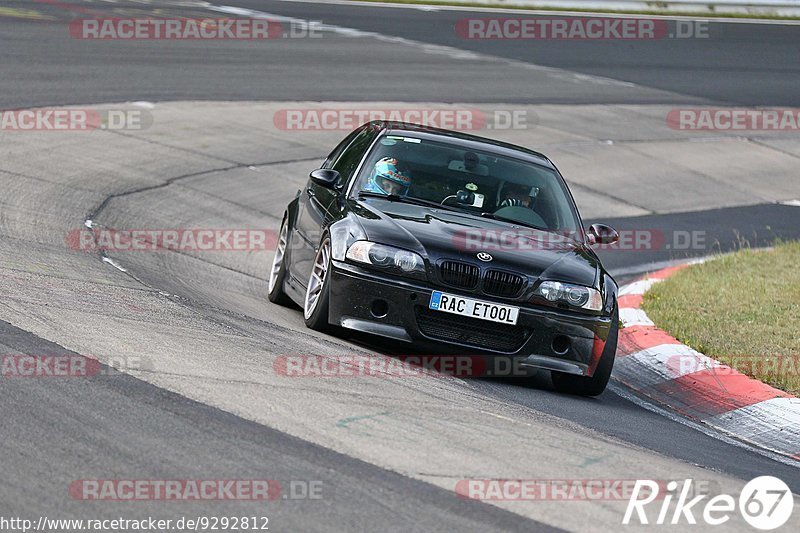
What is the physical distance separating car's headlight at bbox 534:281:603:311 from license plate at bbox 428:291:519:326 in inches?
8.8

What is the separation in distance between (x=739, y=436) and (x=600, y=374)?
0.91 metres

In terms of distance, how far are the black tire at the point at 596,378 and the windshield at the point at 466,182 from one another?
3.67 feet

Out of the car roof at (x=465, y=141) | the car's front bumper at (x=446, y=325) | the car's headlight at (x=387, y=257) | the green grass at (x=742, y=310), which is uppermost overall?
the car roof at (x=465, y=141)

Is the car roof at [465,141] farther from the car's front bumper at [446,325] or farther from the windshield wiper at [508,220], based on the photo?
the car's front bumper at [446,325]

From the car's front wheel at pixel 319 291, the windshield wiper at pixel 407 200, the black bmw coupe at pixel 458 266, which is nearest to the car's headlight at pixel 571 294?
the black bmw coupe at pixel 458 266

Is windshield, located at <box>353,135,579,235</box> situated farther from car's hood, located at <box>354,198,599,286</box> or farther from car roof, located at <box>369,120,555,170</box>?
car's hood, located at <box>354,198,599,286</box>

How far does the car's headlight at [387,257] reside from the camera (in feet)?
25.3

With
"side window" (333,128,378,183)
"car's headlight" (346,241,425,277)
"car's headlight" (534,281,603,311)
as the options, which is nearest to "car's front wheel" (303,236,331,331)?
"car's headlight" (346,241,425,277)

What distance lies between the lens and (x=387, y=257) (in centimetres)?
775

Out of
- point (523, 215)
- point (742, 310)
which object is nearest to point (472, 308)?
A: point (523, 215)

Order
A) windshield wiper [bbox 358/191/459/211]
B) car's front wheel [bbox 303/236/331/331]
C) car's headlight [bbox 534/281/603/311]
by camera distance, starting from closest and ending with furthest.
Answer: car's headlight [bbox 534/281/603/311] < car's front wheel [bbox 303/236/331/331] < windshield wiper [bbox 358/191/459/211]

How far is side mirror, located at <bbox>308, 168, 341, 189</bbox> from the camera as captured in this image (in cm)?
892

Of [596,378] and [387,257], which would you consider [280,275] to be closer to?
[387,257]

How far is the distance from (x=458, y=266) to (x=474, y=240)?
0.36m
